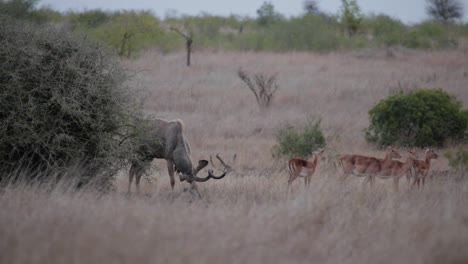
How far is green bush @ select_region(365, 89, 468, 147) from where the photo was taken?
70.7ft

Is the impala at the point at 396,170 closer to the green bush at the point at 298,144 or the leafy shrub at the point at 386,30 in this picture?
the green bush at the point at 298,144

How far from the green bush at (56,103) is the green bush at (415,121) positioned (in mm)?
12152

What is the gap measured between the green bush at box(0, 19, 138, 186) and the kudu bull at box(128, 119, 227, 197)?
1.10 m

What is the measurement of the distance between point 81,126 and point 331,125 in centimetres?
1435

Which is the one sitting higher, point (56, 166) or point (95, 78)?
point (95, 78)

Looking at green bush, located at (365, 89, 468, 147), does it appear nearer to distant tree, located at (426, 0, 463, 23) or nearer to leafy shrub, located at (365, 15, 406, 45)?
leafy shrub, located at (365, 15, 406, 45)

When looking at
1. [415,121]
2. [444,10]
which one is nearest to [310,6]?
[444,10]

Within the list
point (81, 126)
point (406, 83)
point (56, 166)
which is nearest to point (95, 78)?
point (81, 126)

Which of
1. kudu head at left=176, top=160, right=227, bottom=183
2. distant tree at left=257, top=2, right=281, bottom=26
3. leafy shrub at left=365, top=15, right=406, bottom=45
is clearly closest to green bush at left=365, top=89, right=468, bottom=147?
kudu head at left=176, top=160, right=227, bottom=183

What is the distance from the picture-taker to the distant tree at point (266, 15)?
70.4m

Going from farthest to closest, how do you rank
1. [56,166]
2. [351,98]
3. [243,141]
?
[351,98] → [243,141] → [56,166]

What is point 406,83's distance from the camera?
3088cm

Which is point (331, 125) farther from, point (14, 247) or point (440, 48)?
point (440, 48)

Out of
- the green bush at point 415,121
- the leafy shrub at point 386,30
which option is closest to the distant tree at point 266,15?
the leafy shrub at point 386,30
